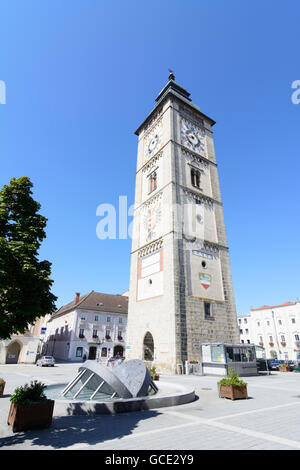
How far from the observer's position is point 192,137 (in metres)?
34.3

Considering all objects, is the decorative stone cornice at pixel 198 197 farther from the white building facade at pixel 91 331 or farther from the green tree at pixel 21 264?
the white building facade at pixel 91 331

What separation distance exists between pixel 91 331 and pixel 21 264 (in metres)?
43.9

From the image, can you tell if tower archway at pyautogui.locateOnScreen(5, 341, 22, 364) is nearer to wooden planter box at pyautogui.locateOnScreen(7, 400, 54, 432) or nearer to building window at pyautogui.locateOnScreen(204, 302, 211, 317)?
building window at pyautogui.locateOnScreen(204, 302, 211, 317)

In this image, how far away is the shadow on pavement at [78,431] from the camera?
547cm

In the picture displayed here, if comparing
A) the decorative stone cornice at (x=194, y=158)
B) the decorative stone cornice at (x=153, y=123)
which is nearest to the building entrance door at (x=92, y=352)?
the decorative stone cornice at (x=194, y=158)

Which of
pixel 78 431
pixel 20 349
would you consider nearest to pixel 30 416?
pixel 78 431

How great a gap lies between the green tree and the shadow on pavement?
2.49 metres

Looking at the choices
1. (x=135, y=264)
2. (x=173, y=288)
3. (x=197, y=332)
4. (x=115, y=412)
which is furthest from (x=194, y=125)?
(x=115, y=412)

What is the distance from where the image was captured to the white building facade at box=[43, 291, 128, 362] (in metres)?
45.3

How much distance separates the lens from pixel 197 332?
2273 centimetres

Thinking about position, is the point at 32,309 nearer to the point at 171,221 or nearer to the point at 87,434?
the point at 87,434

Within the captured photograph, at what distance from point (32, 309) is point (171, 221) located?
19.8 m

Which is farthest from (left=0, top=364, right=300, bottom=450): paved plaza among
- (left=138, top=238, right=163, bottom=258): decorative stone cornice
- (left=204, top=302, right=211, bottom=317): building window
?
(left=138, top=238, right=163, bottom=258): decorative stone cornice

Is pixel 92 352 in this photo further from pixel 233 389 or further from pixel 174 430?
pixel 174 430
